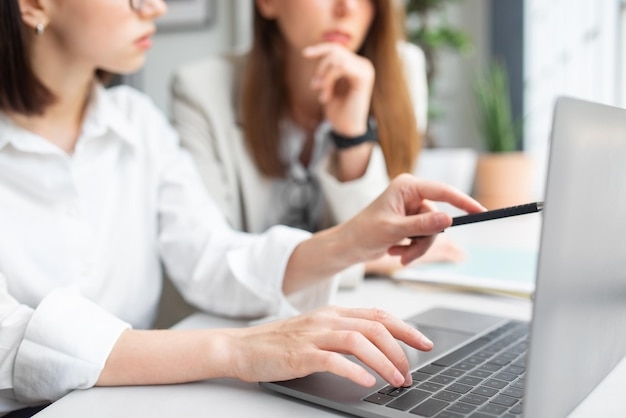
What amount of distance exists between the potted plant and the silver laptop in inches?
46.0

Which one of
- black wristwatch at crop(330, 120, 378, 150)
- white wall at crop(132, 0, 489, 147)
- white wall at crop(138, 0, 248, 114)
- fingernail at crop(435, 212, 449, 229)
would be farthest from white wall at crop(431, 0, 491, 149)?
fingernail at crop(435, 212, 449, 229)

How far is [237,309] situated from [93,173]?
0.27m

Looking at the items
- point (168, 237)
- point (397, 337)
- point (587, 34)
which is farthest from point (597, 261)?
point (587, 34)

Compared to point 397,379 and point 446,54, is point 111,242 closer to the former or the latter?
point 397,379

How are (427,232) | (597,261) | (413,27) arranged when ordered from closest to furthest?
(597,261), (427,232), (413,27)

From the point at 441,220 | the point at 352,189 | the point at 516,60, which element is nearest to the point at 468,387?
the point at 441,220

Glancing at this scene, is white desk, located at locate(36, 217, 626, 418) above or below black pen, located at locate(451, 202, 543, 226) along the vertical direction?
below

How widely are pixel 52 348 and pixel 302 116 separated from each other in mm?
908

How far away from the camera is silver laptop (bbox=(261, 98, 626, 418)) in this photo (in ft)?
1.24

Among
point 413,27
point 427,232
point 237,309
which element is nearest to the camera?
point 427,232

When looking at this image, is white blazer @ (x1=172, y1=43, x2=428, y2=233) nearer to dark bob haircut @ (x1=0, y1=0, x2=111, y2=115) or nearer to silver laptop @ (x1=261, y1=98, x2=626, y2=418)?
dark bob haircut @ (x1=0, y1=0, x2=111, y2=115)

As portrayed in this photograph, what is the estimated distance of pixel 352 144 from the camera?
47.7 inches

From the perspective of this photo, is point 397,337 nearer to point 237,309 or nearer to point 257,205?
point 237,309

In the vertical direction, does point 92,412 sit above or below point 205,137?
below
